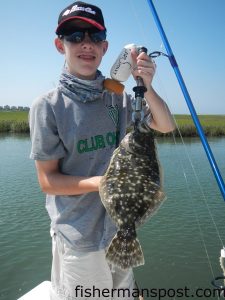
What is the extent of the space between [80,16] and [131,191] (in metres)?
1.46

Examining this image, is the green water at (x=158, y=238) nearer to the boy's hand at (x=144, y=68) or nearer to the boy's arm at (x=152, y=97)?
the boy's arm at (x=152, y=97)

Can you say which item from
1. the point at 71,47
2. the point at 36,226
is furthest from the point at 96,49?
the point at 36,226

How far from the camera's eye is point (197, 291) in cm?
796

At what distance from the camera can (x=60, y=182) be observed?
2846 millimetres

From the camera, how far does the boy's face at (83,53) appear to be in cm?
279

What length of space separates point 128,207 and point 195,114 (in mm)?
2306

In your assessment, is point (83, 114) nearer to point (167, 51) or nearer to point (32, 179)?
point (167, 51)

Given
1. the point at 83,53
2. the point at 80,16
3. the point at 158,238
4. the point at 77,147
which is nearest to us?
the point at 80,16

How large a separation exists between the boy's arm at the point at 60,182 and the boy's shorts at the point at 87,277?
0.55 metres

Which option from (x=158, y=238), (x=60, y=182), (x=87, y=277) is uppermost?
(x=60, y=182)

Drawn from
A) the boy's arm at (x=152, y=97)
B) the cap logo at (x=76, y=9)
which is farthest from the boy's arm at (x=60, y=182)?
the cap logo at (x=76, y=9)

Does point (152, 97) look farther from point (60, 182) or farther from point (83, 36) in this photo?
point (60, 182)

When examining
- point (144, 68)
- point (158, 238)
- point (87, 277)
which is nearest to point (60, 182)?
point (87, 277)

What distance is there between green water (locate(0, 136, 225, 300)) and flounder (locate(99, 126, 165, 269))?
369cm
